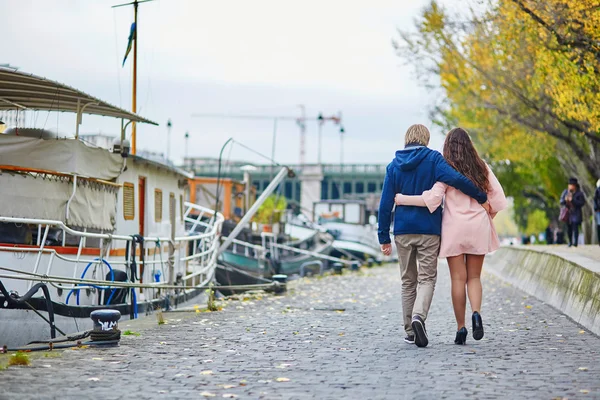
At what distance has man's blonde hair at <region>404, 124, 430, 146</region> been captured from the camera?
10211 mm

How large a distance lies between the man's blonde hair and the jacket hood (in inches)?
3.6

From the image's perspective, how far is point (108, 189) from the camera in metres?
17.5

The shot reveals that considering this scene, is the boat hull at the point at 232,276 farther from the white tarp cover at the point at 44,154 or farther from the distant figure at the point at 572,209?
the white tarp cover at the point at 44,154

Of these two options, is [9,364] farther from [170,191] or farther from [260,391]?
[170,191]

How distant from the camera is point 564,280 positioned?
15.2 meters

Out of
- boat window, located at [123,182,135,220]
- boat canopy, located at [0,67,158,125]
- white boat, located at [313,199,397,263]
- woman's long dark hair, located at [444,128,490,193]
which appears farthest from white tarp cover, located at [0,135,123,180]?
white boat, located at [313,199,397,263]

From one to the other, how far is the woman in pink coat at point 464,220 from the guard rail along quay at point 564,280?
2138 mm

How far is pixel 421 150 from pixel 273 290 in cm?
1119

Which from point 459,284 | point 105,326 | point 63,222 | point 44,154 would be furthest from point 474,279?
point 44,154

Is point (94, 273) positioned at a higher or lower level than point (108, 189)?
lower

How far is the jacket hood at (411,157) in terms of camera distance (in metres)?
10.1

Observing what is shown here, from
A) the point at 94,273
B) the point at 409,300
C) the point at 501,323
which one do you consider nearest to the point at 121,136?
the point at 94,273

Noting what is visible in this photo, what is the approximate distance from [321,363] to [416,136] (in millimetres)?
2712

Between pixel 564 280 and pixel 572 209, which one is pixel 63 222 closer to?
pixel 564 280
